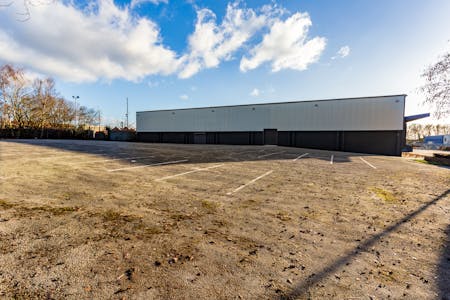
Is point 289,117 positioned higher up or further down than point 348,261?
higher up

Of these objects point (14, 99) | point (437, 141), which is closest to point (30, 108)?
point (14, 99)

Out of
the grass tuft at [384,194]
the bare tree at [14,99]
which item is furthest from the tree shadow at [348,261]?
the bare tree at [14,99]

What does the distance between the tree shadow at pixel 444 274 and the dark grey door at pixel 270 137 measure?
82.0 ft

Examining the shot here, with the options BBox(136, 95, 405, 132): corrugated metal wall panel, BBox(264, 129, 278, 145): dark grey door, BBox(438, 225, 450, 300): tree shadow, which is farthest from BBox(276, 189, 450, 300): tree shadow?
BBox(264, 129, 278, 145): dark grey door

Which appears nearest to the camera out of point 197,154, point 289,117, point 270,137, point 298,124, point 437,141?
point 197,154

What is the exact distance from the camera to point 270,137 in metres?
27.9

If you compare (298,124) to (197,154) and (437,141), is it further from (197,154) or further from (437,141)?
(437,141)

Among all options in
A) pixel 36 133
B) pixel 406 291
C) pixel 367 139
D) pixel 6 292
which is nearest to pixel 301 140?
pixel 367 139

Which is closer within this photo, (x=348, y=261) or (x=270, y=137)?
(x=348, y=261)

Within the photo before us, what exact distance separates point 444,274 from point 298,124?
997 inches

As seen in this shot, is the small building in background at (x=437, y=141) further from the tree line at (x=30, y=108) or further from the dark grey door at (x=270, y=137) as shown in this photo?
the tree line at (x=30, y=108)

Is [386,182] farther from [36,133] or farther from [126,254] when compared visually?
[36,133]

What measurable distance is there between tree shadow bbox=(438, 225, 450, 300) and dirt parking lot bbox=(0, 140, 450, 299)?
0.01 m

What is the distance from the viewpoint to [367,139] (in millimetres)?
23062
